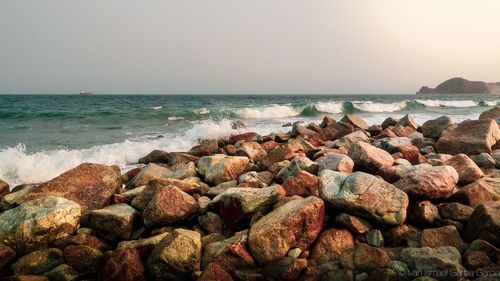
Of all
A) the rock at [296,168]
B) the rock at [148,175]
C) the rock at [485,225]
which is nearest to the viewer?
the rock at [485,225]

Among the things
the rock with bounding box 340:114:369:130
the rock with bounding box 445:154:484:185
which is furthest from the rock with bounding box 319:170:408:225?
the rock with bounding box 340:114:369:130

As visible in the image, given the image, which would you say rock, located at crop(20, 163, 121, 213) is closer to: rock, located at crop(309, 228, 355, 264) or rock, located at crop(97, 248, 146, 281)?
rock, located at crop(97, 248, 146, 281)

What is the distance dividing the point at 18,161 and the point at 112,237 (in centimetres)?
442

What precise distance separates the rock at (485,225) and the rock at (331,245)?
1.12 m

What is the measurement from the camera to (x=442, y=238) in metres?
3.60

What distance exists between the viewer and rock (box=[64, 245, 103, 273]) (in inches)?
150

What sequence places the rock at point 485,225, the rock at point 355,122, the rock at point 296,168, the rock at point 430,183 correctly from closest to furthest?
the rock at point 485,225 < the rock at point 430,183 < the rock at point 296,168 < the rock at point 355,122

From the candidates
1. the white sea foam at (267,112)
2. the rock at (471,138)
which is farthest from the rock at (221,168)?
the white sea foam at (267,112)

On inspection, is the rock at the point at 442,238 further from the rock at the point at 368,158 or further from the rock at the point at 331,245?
the rock at the point at 368,158

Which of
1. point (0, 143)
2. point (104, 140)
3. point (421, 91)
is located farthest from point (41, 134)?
point (421, 91)

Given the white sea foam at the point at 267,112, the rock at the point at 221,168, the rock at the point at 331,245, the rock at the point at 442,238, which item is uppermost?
the rock at the point at 221,168

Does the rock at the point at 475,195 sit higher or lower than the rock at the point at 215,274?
higher

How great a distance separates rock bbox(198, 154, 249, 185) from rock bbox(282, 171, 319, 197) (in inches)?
55.7

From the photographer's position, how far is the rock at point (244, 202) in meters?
4.18
